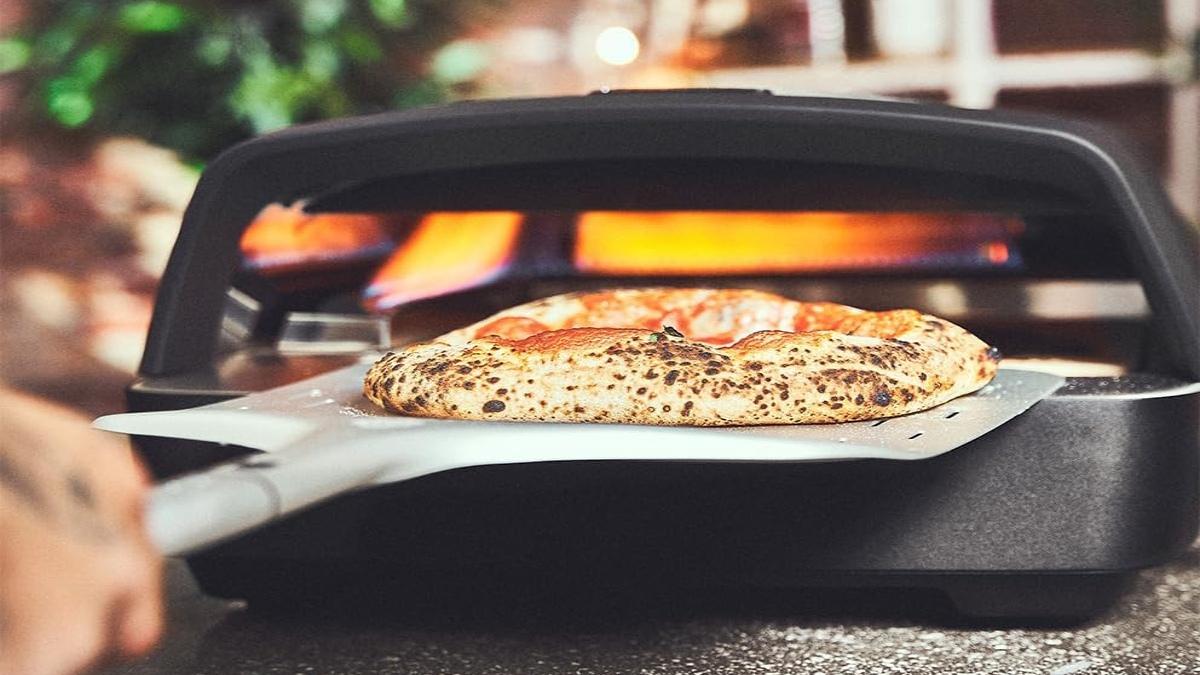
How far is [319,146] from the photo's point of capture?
73 centimetres

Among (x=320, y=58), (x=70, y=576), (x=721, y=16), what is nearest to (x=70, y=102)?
(x=320, y=58)

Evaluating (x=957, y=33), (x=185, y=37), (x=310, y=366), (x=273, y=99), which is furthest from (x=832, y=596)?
(x=957, y=33)

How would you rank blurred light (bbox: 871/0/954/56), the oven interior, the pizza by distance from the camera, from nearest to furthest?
the pizza
the oven interior
blurred light (bbox: 871/0/954/56)

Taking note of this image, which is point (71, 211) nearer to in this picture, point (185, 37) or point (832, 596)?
point (185, 37)

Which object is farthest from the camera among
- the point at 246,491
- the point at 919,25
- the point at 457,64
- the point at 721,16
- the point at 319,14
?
the point at 721,16

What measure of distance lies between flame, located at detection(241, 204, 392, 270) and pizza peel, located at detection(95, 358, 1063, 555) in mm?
324

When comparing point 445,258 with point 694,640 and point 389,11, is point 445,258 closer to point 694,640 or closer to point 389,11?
point 694,640

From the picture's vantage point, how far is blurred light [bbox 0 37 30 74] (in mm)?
2449

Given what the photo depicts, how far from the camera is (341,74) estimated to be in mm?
2490

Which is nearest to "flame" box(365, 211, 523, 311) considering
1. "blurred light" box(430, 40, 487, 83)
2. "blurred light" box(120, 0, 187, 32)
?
"blurred light" box(120, 0, 187, 32)

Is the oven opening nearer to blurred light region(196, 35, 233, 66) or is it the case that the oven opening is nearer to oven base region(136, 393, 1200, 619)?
oven base region(136, 393, 1200, 619)

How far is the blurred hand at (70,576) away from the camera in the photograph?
684 millimetres

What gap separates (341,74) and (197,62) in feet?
0.86

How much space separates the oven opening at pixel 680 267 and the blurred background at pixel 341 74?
1.35 m
